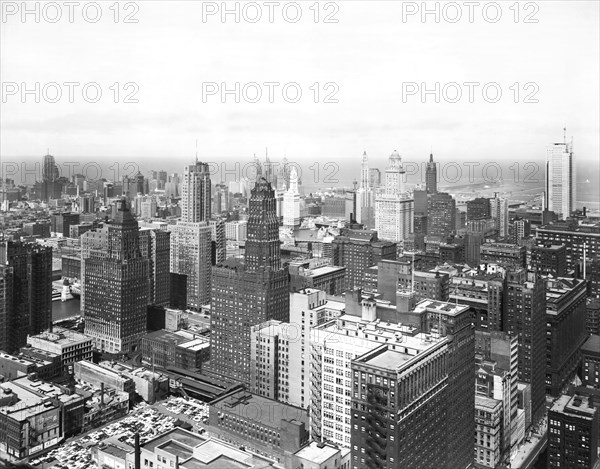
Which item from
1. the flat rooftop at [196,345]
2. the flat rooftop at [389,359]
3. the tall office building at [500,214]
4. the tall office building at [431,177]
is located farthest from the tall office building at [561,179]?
the flat rooftop at [196,345]

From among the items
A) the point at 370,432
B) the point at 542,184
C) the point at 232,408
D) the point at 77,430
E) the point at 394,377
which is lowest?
the point at 77,430

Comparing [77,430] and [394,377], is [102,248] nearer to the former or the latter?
[77,430]

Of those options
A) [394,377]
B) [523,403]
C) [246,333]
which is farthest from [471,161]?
[394,377]

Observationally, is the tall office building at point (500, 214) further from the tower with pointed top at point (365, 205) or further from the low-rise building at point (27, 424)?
the low-rise building at point (27, 424)

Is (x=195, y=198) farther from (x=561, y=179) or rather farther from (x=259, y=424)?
(x=259, y=424)

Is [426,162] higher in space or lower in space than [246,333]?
higher

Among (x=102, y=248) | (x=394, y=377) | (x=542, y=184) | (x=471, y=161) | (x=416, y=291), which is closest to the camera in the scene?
(x=394, y=377)
